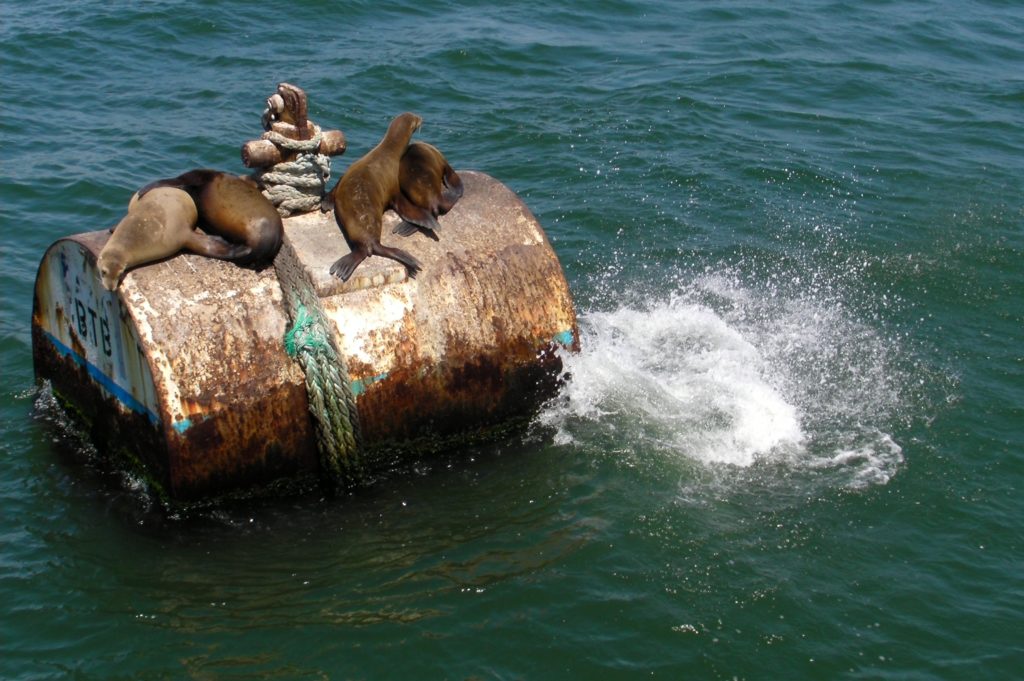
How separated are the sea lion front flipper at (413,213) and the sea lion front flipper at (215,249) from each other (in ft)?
3.58

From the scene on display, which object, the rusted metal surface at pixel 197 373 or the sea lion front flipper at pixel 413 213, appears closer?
the rusted metal surface at pixel 197 373

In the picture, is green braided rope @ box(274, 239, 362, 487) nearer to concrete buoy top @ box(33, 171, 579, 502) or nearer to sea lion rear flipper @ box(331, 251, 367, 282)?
concrete buoy top @ box(33, 171, 579, 502)

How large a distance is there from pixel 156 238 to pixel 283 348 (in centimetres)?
94

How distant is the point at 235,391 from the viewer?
21.2 feet

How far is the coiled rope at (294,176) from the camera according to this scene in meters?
7.23

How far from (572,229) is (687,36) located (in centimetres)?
734

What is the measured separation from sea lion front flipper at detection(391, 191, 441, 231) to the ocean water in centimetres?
133

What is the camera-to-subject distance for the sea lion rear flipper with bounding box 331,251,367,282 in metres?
6.85

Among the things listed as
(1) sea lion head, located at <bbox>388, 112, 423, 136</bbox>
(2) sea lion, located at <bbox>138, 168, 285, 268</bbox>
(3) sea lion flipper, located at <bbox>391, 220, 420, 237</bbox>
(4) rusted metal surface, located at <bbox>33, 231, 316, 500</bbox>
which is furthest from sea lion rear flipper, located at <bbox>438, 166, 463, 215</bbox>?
(4) rusted metal surface, located at <bbox>33, 231, 316, 500</bbox>

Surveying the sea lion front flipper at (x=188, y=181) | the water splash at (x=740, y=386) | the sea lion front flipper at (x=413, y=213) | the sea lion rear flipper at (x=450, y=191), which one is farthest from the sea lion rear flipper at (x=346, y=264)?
the water splash at (x=740, y=386)

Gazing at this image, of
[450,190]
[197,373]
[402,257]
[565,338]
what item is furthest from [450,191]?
[197,373]

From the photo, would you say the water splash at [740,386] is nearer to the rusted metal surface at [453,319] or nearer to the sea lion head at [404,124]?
the rusted metal surface at [453,319]

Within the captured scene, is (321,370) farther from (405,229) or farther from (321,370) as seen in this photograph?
(405,229)

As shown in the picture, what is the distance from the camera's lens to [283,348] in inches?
258
